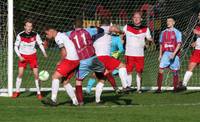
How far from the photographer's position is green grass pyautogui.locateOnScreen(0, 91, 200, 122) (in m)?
10.2

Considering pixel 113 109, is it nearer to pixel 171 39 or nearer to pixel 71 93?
pixel 71 93

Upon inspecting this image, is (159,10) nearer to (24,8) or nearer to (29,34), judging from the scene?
(24,8)

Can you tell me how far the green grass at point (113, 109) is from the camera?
1018 cm

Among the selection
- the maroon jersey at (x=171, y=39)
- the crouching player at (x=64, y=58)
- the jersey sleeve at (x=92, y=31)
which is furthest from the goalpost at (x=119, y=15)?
the crouching player at (x=64, y=58)

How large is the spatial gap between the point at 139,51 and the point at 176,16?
3338 millimetres

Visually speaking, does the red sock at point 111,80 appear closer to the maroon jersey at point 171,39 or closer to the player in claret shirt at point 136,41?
the player in claret shirt at point 136,41

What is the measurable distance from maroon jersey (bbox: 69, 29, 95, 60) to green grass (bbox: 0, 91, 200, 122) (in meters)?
1.01

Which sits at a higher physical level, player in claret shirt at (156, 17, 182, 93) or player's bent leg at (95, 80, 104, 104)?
player in claret shirt at (156, 17, 182, 93)

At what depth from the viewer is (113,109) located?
37.7 feet

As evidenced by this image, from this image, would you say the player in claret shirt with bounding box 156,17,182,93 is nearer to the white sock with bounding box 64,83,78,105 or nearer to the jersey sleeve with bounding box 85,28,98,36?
the jersey sleeve with bounding box 85,28,98,36

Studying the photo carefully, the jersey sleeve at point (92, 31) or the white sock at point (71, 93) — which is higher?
the jersey sleeve at point (92, 31)

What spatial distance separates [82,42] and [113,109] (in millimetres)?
1514

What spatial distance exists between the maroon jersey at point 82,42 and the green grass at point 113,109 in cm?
101

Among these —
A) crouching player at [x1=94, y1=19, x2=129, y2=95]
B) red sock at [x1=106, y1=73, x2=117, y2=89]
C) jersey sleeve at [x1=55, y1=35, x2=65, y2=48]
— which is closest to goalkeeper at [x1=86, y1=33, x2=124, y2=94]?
red sock at [x1=106, y1=73, x2=117, y2=89]
